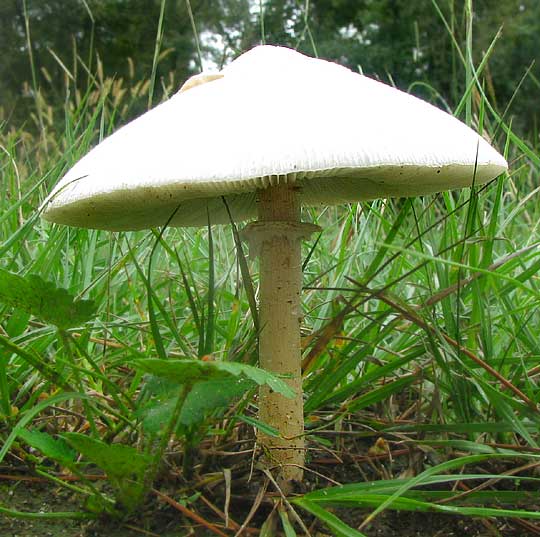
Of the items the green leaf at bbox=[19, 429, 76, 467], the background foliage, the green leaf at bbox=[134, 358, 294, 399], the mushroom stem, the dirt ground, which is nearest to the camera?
the green leaf at bbox=[134, 358, 294, 399]

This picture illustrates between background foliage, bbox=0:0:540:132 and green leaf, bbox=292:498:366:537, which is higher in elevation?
background foliage, bbox=0:0:540:132

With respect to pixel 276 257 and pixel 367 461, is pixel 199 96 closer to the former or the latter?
pixel 276 257

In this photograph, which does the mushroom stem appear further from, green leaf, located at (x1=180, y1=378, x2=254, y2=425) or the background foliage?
the background foliage

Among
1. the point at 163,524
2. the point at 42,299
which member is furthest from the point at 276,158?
the point at 163,524

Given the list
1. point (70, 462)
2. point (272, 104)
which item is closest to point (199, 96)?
point (272, 104)

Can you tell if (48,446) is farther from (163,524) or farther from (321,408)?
(321,408)

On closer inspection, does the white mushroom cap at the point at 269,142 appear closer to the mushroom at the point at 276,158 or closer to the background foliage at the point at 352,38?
the mushroom at the point at 276,158

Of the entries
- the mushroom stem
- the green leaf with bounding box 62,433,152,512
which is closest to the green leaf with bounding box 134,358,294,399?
the green leaf with bounding box 62,433,152,512
